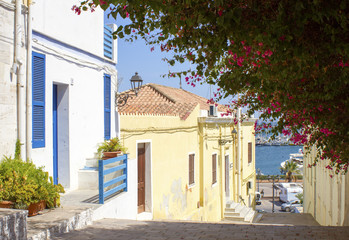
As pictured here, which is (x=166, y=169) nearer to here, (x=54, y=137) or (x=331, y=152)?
(x=54, y=137)

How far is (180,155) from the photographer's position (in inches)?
611

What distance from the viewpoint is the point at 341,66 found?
4.71m

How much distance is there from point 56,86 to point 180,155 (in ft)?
23.1

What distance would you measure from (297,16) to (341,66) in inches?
60.1

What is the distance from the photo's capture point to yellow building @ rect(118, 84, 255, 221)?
12.7 meters

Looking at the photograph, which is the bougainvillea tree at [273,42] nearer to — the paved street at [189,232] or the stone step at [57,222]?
the paved street at [189,232]


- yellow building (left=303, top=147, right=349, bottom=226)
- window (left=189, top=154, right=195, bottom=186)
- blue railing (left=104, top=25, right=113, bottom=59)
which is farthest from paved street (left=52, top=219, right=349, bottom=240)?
window (left=189, top=154, right=195, bottom=186)

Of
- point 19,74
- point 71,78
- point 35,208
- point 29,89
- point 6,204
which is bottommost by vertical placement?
point 35,208

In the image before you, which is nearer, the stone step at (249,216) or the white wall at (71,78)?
the white wall at (71,78)

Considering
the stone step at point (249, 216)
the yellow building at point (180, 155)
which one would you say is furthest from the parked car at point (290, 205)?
the stone step at point (249, 216)

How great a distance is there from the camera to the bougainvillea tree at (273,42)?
3676mm

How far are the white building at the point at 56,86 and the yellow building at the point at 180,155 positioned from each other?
5.02 ft

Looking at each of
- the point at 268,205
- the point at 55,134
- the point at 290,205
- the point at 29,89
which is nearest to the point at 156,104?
the point at 55,134

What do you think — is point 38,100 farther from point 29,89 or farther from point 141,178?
point 141,178
